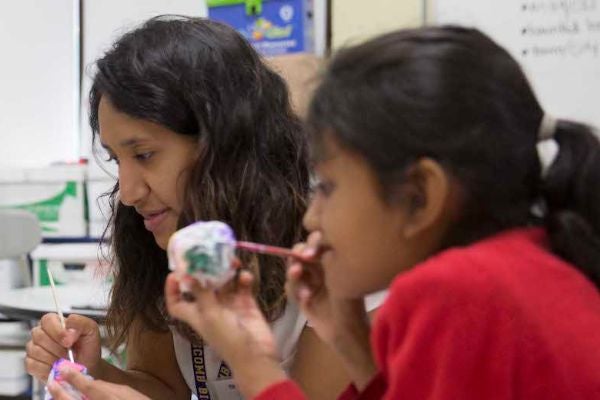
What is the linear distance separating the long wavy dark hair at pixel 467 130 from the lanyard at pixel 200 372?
1.83ft

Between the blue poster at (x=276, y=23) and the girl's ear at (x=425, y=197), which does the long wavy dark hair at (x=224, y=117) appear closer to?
the girl's ear at (x=425, y=197)

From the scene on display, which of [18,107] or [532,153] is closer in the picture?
[532,153]

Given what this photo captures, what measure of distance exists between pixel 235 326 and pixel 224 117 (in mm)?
396

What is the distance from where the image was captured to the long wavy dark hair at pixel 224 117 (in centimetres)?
103

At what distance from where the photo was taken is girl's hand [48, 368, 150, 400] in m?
0.95

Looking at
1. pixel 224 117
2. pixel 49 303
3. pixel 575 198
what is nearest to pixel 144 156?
pixel 224 117

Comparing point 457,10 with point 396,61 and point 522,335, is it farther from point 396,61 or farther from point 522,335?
point 522,335

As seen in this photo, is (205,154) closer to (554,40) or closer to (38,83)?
(554,40)

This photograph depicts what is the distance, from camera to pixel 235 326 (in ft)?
2.40

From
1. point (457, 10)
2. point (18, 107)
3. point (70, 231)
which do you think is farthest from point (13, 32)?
point (457, 10)

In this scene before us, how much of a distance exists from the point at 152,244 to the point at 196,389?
25 cm

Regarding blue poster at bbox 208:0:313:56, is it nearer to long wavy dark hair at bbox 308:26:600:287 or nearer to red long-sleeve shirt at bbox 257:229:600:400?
long wavy dark hair at bbox 308:26:600:287

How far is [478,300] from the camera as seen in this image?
57cm

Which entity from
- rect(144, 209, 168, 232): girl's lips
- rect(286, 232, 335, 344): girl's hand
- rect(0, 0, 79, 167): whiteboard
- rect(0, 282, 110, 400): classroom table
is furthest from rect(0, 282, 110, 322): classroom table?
rect(0, 0, 79, 167): whiteboard
